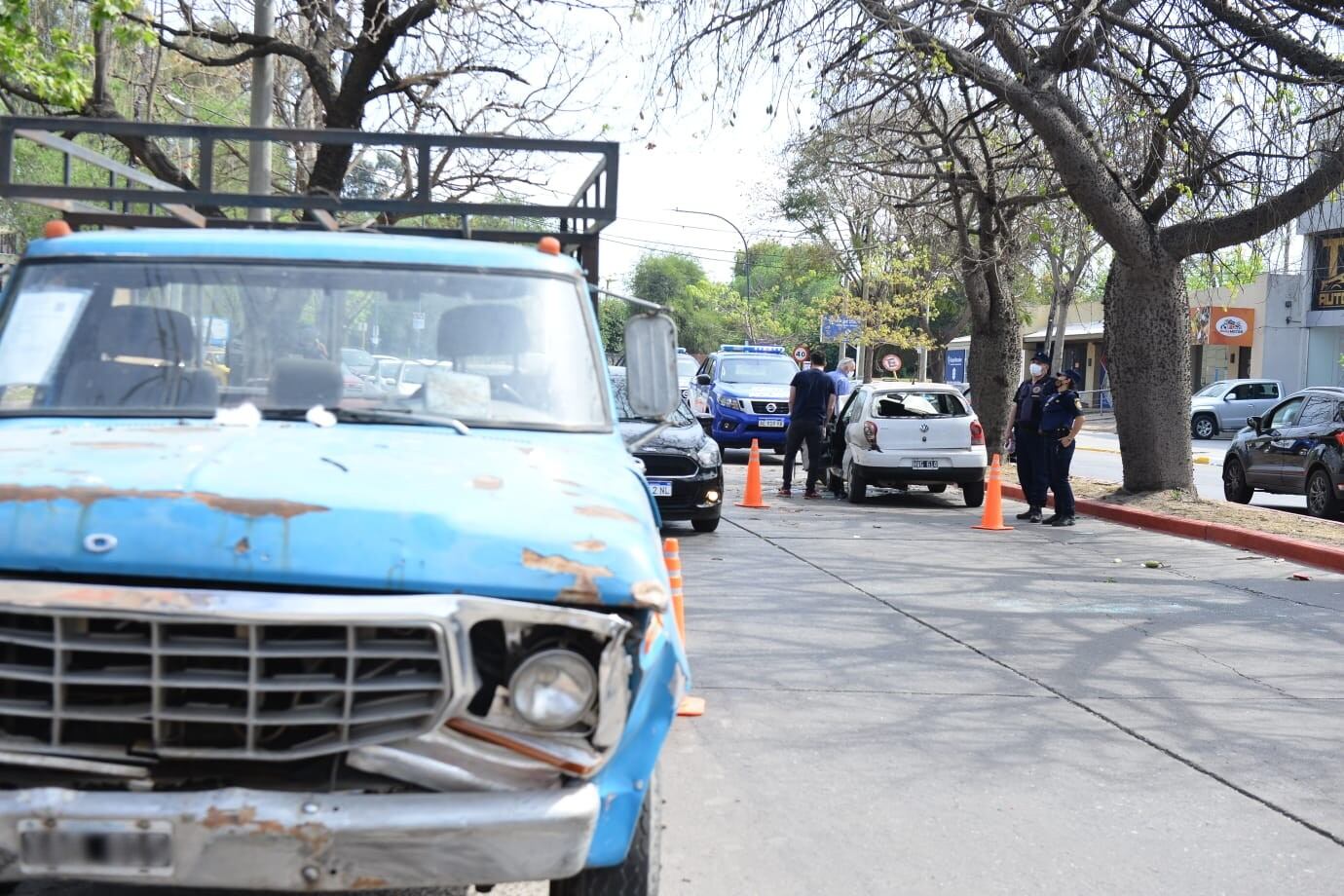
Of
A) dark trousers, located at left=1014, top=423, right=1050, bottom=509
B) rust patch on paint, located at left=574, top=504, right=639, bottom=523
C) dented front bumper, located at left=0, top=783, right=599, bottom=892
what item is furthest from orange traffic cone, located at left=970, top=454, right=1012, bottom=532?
dented front bumper, located at left=0, top=783, right=599, bottom=892

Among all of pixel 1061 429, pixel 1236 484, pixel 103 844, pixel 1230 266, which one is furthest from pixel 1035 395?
pixel 103 844

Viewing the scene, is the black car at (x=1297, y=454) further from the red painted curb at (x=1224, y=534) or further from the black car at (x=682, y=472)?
the black car at (x=682, y=472)

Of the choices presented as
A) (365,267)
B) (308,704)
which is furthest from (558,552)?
(365,267)

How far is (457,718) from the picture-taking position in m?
3.16

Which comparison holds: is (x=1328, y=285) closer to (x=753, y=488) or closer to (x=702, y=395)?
(x=702, y=395)

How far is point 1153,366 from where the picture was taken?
691 inches

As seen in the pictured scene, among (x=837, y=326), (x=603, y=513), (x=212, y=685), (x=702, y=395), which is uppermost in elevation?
(x=837, y=326)

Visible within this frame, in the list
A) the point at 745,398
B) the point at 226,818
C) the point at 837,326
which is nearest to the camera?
the point at 226,818

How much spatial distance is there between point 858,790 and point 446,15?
15.8 m

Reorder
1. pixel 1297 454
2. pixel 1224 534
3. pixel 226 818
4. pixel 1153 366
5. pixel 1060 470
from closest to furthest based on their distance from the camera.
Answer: pixel 226 818
pixel 1224 534
pixel 1060 470
pixel 1153 366
pixel 1297 454

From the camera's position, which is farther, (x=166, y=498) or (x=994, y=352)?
(x=994, y=352)

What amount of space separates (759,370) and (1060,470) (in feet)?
42.4

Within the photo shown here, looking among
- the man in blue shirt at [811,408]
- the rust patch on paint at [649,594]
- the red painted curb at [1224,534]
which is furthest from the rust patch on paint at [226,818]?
the man in blue shirt at [811,408]

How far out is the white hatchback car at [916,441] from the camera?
18281mm
